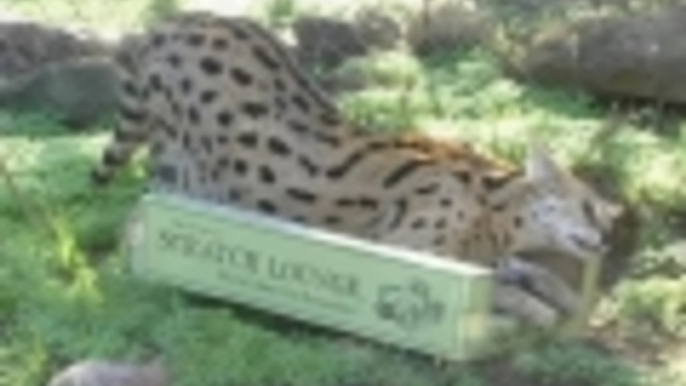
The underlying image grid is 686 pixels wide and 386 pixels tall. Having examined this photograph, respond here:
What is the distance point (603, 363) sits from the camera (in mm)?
5879

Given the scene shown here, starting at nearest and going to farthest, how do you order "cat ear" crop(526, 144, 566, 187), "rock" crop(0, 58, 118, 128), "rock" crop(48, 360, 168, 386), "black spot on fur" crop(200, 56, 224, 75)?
"rock" crop(48, 360, 168, 386), "cat ear" crop(526, 144, 566, 187), "black spot on fur" crop(200, 56, 224, 75), "rock" crop(0, 58, 118, 128)

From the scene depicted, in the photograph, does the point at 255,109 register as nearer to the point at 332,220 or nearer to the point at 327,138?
the point at 327,138

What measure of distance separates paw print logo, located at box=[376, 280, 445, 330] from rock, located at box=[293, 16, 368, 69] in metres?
4.37

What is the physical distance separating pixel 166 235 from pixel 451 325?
1.20 metres

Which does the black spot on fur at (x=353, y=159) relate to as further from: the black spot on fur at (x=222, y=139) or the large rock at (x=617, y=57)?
the large rock at (x=617, y=57)

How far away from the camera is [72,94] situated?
893cm

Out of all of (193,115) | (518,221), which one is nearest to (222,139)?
(193,115)

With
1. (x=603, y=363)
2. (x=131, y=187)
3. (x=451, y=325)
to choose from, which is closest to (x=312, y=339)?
(x=451, y=325)

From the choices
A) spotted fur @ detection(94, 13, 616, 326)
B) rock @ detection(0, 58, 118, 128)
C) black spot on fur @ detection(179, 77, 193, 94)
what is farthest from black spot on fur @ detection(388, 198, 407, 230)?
rock @ detection(0, 58, 118, 128)

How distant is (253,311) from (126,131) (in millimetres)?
1460

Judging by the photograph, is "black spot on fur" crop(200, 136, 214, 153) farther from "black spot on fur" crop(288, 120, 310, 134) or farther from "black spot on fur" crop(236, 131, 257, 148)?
"black spot on fur" crop(288, 120, 310, 134)

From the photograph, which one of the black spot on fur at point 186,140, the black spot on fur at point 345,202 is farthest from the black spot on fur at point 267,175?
the black spot on fur at point 186,140

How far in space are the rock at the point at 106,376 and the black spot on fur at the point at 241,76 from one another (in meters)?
1.76

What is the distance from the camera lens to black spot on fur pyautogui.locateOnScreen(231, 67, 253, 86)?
7.01 m
